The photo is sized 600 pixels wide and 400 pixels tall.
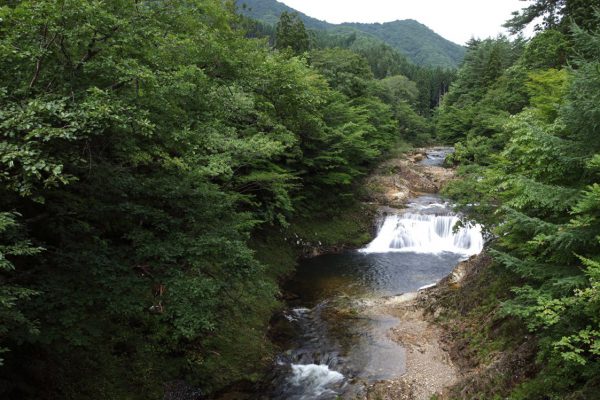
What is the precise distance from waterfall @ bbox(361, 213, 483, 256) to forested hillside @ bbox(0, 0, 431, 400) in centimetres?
1258

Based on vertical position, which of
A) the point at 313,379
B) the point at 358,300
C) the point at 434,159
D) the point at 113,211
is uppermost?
the point at 434,159

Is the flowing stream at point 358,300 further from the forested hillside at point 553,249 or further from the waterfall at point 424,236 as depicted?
the forested hillside at point 553,249

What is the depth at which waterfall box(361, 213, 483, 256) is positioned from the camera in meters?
22.2

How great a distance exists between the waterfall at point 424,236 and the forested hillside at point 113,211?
41.3 ft

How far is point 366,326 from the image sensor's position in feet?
43.6

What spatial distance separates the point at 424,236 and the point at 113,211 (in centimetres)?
1929

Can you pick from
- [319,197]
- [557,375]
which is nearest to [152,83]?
[557,375]

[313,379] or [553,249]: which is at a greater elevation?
[553,249]

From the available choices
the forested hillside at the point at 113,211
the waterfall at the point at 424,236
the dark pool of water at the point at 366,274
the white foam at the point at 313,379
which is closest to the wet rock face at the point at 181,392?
the forested hillside at the point at 113,211

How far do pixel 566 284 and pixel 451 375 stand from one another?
458cm

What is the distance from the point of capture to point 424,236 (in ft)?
76.4

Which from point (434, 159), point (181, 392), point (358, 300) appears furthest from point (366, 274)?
point (434, 159)

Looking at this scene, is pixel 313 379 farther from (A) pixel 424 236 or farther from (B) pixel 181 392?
(A) pixel 424 236

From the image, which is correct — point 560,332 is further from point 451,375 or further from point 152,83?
point 152,83
